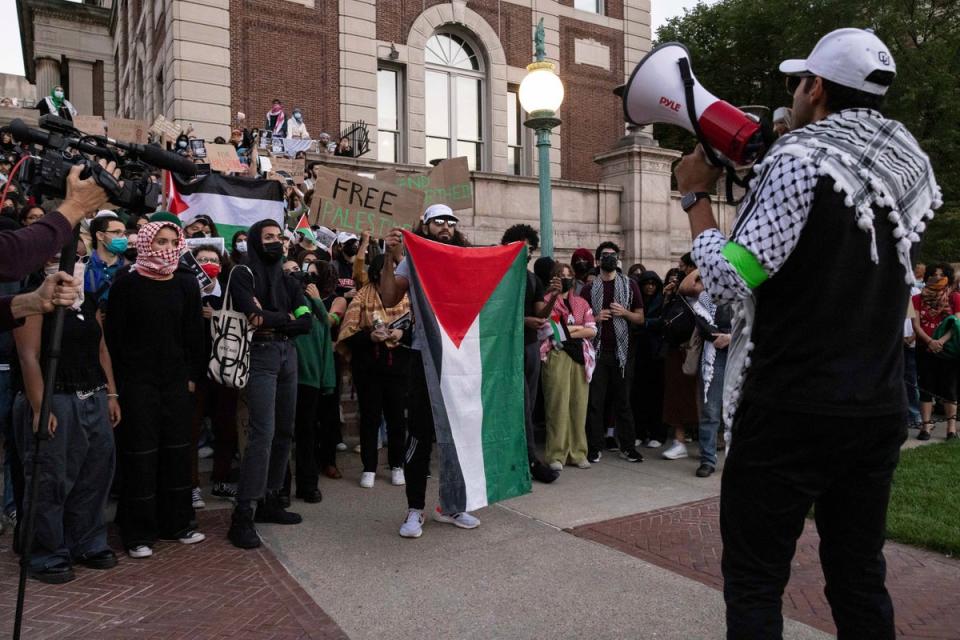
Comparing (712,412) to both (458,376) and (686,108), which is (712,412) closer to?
(458,376)

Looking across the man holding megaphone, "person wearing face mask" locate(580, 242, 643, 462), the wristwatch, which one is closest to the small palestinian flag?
"person wearing face mask" locate(580, 242, 643, 462)

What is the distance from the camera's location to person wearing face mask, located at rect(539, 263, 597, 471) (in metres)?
7.65

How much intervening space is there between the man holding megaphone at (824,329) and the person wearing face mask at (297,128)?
16532mm

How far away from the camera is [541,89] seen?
28.2ft

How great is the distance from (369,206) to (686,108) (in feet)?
14.7

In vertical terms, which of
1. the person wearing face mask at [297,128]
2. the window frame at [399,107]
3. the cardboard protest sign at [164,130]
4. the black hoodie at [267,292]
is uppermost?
the window frame at [399,107]

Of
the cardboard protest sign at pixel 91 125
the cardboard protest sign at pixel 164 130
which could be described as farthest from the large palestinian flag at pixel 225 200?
the cardboard protest sign at pixel 164 130

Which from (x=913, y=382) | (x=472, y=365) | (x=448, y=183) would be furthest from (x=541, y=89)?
(x=913, y=382)

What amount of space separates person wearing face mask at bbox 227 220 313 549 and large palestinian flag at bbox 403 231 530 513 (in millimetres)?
987

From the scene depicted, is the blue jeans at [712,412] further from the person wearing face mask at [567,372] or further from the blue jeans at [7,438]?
the blue jeans at [7,438]

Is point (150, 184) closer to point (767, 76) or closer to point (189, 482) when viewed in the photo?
point (189, 482)

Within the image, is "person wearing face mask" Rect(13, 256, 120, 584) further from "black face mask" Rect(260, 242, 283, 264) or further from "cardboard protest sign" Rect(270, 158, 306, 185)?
"cardboard protest sign" Rect(270, 158, 306, 185)

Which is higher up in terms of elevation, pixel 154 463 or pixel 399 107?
pixel 399 107

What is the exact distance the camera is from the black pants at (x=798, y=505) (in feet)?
7.91
